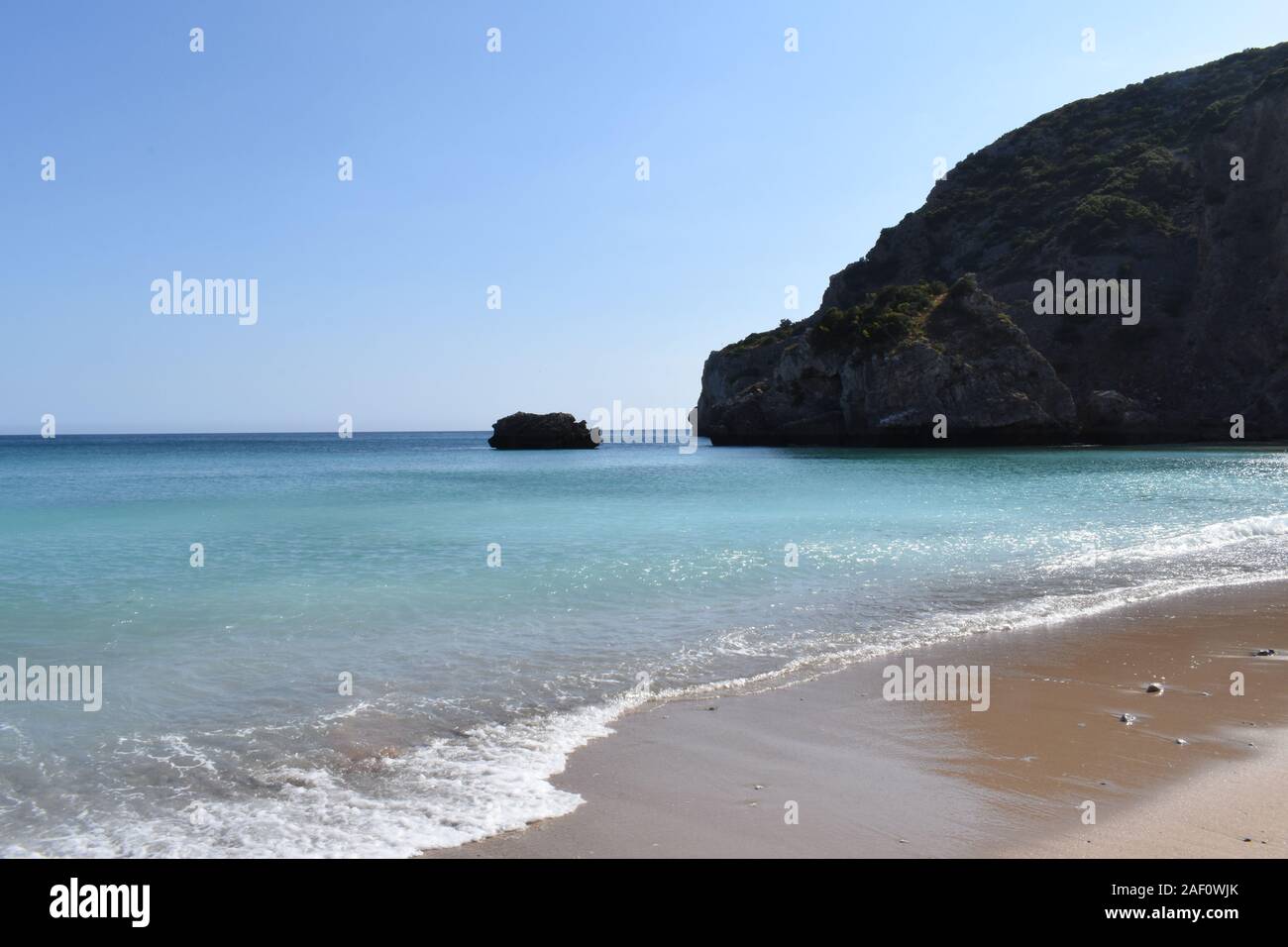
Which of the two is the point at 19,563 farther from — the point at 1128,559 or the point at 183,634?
the point at 1128,559

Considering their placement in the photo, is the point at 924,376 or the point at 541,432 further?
the point at 541,432

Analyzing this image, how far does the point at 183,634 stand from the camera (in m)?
9.84

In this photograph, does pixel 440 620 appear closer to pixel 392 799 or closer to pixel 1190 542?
pixel 392 799

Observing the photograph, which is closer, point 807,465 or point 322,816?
point 322,816

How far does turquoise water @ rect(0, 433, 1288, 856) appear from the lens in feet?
17.7

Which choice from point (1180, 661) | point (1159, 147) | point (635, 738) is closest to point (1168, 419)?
point (1159, 147)

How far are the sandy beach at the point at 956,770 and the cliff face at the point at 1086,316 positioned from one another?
60.6m

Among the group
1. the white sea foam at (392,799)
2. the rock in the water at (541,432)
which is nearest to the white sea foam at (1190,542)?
the white sea foam at (392,799)

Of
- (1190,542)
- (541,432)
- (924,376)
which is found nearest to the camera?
(1190,542)

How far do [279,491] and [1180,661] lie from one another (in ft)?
115

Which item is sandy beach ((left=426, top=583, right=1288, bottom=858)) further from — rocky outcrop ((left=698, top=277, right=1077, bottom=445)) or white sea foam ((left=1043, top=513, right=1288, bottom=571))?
rocky outcrop ((left=698, top=277, right=1077, bottom=445))

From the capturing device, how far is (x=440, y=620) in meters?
10.5

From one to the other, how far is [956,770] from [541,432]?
85011 millimetres

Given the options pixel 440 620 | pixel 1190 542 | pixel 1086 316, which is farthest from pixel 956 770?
pixel 1086 316
